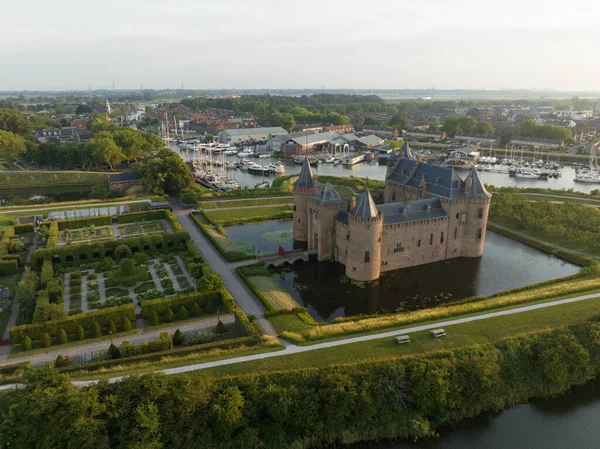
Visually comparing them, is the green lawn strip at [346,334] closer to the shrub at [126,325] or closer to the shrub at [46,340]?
the shrub at [126,325]

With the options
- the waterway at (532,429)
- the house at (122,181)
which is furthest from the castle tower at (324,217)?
the house at (122,181)

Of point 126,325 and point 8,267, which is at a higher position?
point 8,267

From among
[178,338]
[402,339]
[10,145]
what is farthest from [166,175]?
[402,339]

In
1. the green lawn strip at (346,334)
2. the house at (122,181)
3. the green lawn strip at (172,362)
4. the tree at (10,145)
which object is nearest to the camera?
the green lawn strip at (172,362)

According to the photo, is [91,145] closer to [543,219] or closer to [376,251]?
[376,251]

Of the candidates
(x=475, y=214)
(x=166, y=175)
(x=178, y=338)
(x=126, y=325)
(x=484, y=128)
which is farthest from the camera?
(x=484, y=128)

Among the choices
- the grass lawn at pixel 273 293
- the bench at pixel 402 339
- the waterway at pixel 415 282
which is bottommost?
the waterway at pixel 415 282

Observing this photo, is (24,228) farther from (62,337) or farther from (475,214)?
(475,214)

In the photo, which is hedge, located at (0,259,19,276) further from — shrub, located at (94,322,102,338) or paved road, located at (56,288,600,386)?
paved road, located at (56,288,600,386)
